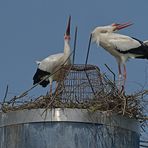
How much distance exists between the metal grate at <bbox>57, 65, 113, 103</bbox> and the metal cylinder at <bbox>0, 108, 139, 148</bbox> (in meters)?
0.50

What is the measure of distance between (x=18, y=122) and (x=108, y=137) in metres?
1.11

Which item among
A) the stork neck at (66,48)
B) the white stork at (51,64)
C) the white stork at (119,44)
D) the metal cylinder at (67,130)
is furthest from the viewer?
the stork neck at (66,48)

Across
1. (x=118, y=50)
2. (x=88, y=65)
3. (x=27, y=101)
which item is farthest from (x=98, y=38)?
(x=27, y=101)

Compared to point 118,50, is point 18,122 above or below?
below

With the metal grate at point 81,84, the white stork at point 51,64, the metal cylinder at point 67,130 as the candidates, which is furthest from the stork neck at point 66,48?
the metal cylinder at point 67,130

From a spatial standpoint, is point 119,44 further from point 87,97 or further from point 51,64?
point 87,97

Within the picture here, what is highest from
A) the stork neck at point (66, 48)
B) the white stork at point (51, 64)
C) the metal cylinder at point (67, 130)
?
the stork neck at point (66, 48)

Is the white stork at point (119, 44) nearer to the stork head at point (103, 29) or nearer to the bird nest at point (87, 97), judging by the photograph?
the stork head at point (103, 29)

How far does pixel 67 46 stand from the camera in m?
11.9

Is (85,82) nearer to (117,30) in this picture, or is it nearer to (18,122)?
(18,122)

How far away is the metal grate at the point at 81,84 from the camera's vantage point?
26.1 ft

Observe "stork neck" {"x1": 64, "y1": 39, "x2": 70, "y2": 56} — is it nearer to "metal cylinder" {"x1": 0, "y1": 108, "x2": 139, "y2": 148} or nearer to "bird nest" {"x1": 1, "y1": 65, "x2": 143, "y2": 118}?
"bird nest" {"x1": 1, "y1": 65, "x2": 143, "y2": 118}

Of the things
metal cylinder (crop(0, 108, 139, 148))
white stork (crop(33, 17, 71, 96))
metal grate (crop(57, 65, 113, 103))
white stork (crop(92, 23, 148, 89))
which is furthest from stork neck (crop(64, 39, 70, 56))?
metal cylinder (crop(0, 108, 139, 148))

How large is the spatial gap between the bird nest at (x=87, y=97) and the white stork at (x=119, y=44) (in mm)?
2487
